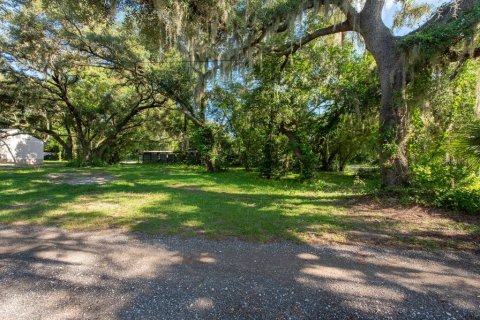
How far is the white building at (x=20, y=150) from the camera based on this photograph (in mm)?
21969

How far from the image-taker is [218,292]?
232 cm

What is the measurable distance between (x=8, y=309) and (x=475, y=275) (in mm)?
4353

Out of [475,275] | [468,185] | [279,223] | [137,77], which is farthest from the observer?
[137,77]

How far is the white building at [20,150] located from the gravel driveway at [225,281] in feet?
80.4

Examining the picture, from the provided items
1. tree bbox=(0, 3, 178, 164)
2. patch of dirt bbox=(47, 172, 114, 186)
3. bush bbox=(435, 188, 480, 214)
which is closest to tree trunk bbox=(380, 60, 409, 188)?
bush bbox=(435, 188, 480, 214)

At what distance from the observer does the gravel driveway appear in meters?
2.06

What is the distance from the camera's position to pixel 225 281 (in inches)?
98.7

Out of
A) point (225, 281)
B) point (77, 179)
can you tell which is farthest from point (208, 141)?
point (225, 281)

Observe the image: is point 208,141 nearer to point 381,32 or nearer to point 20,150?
point 381,32

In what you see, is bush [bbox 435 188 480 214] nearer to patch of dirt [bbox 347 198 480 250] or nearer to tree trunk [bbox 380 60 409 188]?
patch of dirt [bbox 347 198 480 250]

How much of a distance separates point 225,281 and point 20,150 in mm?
27562

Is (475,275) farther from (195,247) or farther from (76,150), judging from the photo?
(76,150)

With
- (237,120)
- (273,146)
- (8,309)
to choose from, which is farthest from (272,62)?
(8,309)

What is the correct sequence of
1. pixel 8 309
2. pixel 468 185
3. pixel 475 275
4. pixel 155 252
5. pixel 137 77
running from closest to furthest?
pixel 8 309, pixel 475 275, pixel 155 252, pixel 468 185, pixel 137 77
